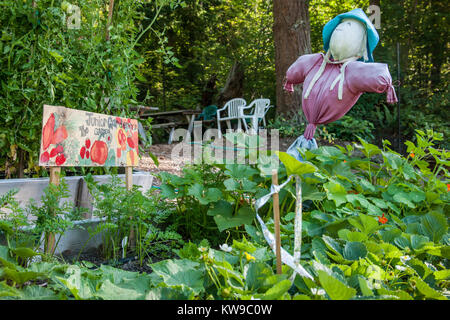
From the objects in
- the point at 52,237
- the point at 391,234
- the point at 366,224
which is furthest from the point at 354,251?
the point at 52,237

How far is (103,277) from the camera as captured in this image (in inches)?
46.8

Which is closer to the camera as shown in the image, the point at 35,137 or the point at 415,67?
the point at 35,137

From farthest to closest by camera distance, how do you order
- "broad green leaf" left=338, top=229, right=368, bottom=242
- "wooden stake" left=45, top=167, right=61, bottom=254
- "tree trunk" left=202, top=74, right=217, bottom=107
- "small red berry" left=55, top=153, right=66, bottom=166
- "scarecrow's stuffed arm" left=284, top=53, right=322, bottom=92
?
"tree trunk" left=202, top=74, right=217, bottom=107 < "scarecrow's stuffed arm" left=284, top=53, right=322, bottom=92 < "small red berry" left=55, top=153, right=66, bottom=166 < "wooden stake" left=45, top=167, right=61, bottom=254 < "broad green leaf" left=338, top=229, right=368, bottom=242

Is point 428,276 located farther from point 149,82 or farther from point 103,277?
point 149,82

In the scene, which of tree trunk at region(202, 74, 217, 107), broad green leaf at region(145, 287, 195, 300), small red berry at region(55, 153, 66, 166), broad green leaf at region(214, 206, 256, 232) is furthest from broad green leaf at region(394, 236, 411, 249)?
tree trunk at region(202, 74, 217, 107)

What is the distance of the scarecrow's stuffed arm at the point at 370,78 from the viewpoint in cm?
223

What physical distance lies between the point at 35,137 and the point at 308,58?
182 cm

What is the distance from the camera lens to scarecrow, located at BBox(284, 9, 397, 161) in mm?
2291

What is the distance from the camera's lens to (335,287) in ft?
3.16

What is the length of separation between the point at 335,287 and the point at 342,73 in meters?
1.73

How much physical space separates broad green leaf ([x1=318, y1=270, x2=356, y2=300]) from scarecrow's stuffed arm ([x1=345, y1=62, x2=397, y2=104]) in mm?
1598

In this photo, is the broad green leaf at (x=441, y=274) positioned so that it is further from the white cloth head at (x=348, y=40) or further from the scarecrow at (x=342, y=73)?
the white cloth head at (x=348, y=40)

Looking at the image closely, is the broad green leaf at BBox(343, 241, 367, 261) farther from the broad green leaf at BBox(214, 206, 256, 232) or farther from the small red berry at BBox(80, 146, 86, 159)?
the small red berry at BBox(80, 146, 86, 159)
